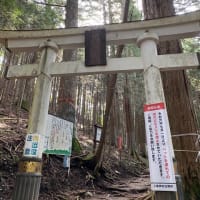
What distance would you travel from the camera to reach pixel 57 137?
13.0 ft

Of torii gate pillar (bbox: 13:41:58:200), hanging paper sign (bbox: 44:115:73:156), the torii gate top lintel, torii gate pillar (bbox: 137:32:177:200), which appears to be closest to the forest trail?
hanging paper sign (bbox: 44:115:73:156)

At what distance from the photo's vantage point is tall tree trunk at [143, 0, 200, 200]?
2.54 meters

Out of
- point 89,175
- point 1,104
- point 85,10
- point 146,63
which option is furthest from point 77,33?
point 85,10

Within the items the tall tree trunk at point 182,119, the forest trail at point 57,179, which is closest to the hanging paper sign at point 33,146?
the forest trail at point 57,179

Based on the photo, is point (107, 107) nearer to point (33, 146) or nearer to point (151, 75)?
point (151, 75)

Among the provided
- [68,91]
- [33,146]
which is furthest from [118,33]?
[68,91]

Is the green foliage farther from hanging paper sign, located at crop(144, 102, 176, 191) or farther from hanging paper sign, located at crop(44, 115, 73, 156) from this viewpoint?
hanging paper sign, located at crop(144, 102, 176, 191)

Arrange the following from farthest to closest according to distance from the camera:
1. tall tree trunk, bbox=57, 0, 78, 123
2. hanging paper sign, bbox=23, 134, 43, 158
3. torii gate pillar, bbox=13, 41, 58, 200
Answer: tall tree trunk, bbox=57, 0, 78, 123 → hanging paper sign, bbox=23, 134, 43, 158 → torii gate pillar, bbox=13, 41, 58, 200

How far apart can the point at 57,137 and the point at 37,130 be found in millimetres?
1764

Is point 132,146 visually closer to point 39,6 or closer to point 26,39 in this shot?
point 39,6

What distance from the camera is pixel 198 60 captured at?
2.28 meters

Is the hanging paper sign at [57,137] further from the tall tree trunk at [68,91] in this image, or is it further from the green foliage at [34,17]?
the green foliage at [34,17]

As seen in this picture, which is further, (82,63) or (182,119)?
(182,119)

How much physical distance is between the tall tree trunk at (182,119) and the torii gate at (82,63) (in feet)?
2.06
